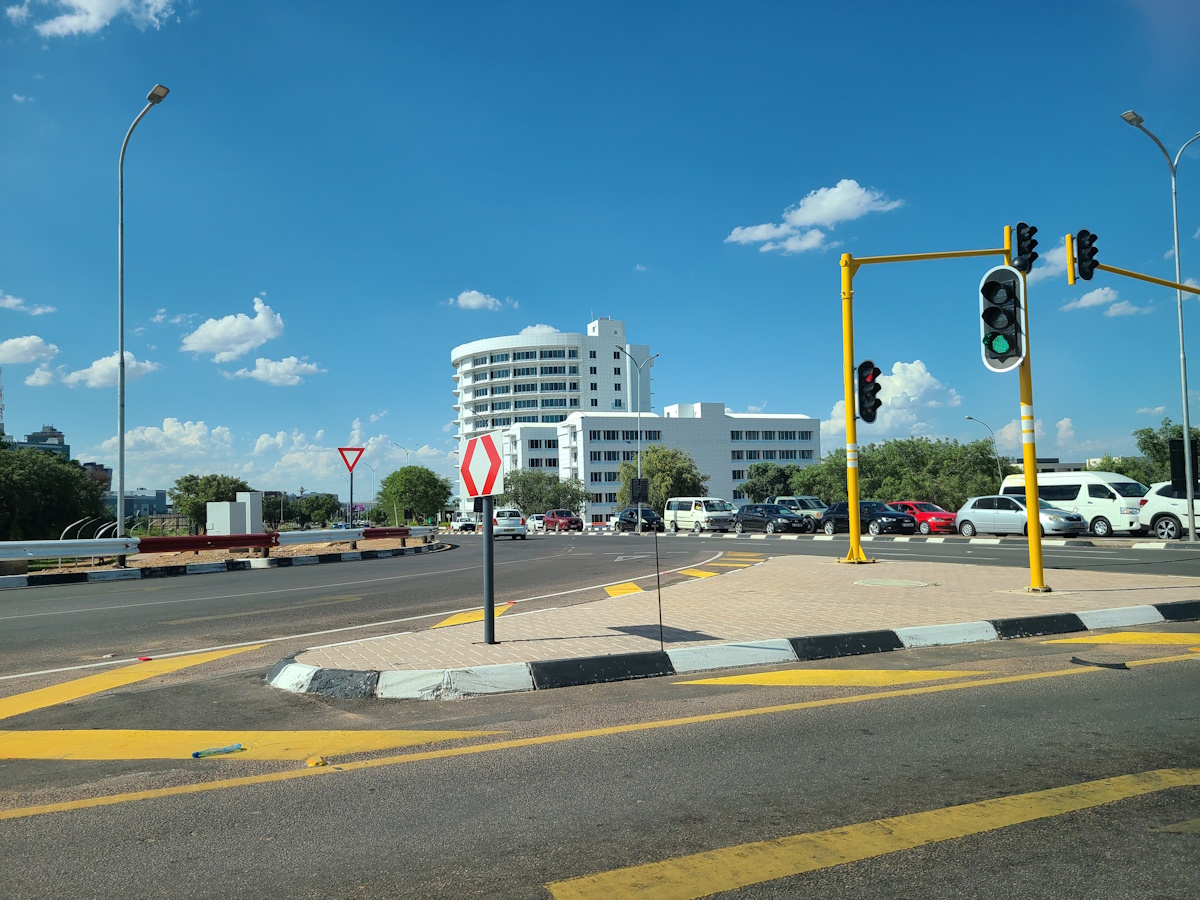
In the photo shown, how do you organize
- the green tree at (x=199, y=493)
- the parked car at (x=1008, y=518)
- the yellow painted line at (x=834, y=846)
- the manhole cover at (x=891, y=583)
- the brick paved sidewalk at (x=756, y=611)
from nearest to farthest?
the yellow painted line at (x=834, y=846) → the brick paved sidewalk at (x=756, y=611) → the manhole cover at (x=891, y=583) → the parked car at (x=1008, y=518) → the green tree at (x=199, y=493)

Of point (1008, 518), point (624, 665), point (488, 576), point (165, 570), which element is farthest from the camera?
point (1008, 518)

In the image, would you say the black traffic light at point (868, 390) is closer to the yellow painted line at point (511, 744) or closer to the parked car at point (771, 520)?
the yellow painted line at point (511, 744)

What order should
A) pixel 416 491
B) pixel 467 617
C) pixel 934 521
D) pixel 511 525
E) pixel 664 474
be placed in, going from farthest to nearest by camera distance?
1. pixel 416 491
2. pixel 664 474
3. pixel 511 525
4. pixel 934 521
5. pixel 467 617

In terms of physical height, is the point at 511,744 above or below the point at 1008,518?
below

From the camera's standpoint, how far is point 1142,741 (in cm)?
478

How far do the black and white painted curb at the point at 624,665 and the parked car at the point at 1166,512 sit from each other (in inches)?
Answer: 835

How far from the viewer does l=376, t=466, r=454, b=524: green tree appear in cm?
12974

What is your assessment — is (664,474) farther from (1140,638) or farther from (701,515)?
(1140,638)

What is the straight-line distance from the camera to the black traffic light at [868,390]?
54.4 ft

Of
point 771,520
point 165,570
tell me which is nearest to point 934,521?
point 771,520

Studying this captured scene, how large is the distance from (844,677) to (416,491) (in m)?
127

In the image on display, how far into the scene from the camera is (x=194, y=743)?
5293 millimetres

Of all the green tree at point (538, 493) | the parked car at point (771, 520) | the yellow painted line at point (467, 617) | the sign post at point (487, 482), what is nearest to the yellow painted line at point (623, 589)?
the yellow painted line at point (467, 617)

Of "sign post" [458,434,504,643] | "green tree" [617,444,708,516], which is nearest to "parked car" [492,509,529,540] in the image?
"green tree" [617,444,708,516]
